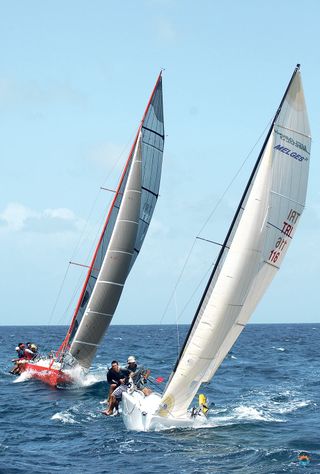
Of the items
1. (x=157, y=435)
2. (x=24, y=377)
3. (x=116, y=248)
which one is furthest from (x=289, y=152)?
(x=24, y=377)

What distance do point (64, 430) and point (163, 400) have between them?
3040 mm

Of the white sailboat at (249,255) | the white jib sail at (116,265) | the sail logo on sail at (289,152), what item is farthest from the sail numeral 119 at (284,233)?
the white jib sail at (116,265)

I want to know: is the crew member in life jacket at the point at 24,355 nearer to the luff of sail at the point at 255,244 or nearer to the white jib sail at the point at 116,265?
the white jib sail at the point at 116,265

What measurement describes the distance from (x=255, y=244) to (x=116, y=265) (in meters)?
11.0

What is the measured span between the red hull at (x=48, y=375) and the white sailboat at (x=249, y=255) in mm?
10064

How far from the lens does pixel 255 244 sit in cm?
2192

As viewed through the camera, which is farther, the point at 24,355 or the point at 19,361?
the point at 24,355

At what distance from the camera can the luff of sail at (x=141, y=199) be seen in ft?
109

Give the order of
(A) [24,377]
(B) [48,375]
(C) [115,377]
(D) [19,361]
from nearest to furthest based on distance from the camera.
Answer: (C) [115,377] < (B) [48,375] < (A) [24,377] < (D) [19,361]

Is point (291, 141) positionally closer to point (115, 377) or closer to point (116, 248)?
point (115, 377)

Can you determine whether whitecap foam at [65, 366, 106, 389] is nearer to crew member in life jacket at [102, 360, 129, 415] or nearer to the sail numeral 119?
crew member in life jacket at [102, 360, 129, 415]

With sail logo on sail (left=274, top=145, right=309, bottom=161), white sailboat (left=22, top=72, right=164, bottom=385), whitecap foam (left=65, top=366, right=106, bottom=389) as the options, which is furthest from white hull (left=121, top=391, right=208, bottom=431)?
whitecap foam (left=65, top=366, right=106, bottom=389)

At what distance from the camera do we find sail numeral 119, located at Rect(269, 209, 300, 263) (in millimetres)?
22422

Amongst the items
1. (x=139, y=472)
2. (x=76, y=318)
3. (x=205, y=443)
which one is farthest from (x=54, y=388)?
(x=139, y=472)
